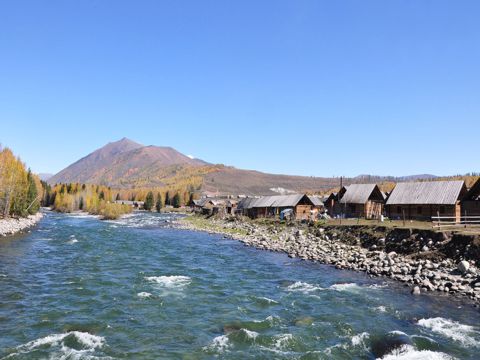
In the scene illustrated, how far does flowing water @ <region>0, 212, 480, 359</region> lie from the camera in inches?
581

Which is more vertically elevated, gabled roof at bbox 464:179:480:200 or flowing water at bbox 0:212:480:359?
gabled roof at bbox 464:179:480:200

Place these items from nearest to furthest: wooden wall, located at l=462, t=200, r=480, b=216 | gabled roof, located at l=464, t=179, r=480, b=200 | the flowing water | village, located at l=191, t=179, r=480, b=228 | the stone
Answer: the flowing water → the stone → gabled roof, located at l=464, t=179, r=480, b=200 → wooden wall, located at l=462, t=200, r=480, b=216 → village, located at l=191, t=179, r=480, b=228

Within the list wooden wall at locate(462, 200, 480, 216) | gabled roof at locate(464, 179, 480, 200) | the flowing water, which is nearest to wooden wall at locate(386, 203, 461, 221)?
wooden wall at locate(462, 200, 480, 216)

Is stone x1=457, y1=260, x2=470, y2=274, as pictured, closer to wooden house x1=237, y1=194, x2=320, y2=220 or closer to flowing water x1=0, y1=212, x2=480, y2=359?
flowing water x1=0, y1=212, x2=480, y2=359

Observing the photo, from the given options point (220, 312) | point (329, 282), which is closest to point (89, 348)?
point (220, 312)

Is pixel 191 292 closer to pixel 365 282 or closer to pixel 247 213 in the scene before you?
pixel 365 282

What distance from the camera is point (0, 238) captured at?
4559cm

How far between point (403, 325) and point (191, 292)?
11526 mm

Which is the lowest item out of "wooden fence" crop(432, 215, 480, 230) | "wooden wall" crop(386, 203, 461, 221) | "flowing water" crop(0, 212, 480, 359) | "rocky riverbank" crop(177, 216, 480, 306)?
"flowing water" crop(0, 212, 480, 359)

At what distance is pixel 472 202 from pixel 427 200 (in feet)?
14.8

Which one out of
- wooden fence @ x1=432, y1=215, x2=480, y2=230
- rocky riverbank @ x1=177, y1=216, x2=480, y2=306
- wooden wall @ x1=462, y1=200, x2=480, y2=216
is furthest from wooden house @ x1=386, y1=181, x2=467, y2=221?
rocky riverbank @ x1=177, y1=216, x2=480, y2=306

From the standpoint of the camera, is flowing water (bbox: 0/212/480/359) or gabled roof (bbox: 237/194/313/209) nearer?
flowing water (bbox: 0/212/480/359)

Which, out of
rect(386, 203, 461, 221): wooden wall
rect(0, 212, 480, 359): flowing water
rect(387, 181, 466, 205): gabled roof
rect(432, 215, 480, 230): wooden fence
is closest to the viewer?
rect(0, 212, 480, 359): flowing water

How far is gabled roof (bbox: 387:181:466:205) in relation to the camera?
1729 inches
